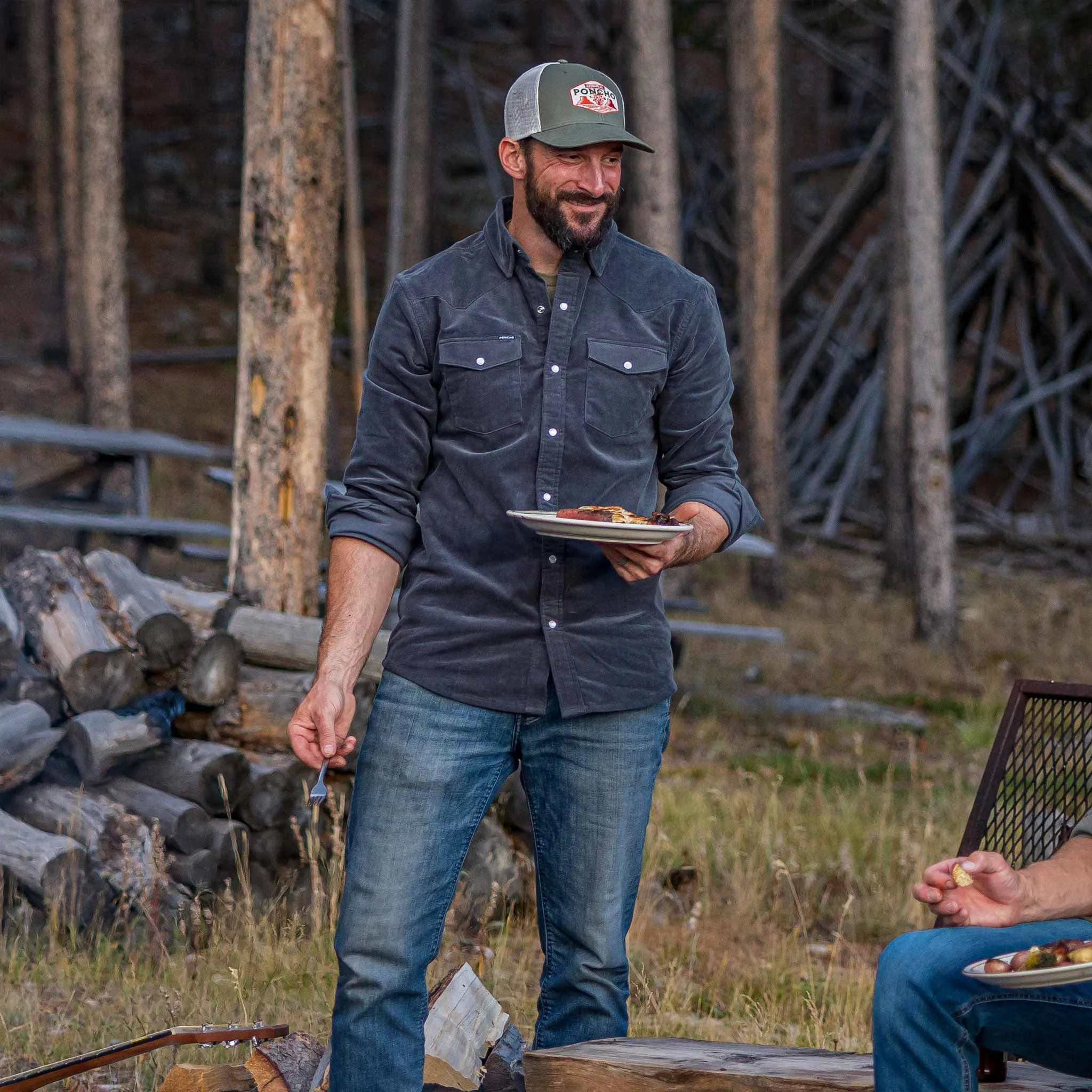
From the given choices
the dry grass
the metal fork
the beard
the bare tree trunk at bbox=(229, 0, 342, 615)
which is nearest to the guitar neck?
the dry grass

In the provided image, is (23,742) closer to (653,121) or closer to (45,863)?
(45,863)

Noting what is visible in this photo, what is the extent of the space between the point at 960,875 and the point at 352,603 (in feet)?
4.13

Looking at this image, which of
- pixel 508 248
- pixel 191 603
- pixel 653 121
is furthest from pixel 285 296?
pixel 653 121

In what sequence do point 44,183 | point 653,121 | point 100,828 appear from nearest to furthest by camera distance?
point 100,828 → point 653,121 → point 44,183

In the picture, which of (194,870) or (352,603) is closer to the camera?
(352,603)

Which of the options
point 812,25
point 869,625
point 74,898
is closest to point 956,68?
point 812,25

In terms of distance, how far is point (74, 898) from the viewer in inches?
182

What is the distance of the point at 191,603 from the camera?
19.6ft

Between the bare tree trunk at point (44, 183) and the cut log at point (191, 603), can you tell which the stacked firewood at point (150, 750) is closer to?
the cut log at point (191, 603)

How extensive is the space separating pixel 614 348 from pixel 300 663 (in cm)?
317

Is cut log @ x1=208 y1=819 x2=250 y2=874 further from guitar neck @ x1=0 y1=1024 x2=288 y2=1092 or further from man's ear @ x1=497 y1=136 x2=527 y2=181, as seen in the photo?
man's ear @ x1=497 y1=136 x2=527 y2=181

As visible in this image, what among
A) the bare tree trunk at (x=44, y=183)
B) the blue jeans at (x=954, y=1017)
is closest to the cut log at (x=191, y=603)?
the blue jeans at (x=954, y=1017)

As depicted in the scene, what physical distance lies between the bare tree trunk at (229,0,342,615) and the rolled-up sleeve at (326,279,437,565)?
3.59m

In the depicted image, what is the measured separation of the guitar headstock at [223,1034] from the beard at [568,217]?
1876mm
